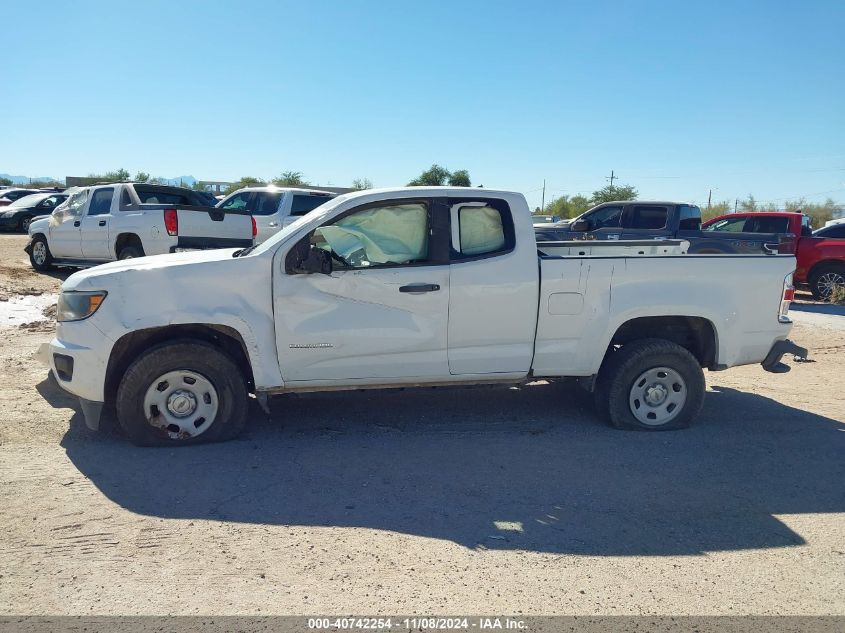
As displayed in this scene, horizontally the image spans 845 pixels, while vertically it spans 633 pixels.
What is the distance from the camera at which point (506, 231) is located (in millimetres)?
5484

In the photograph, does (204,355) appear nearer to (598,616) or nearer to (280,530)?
(280,530)

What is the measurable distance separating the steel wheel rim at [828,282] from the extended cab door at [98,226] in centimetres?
1437

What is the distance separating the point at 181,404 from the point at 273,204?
33.6 ft

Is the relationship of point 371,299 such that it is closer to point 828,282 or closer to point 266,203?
point 266,203

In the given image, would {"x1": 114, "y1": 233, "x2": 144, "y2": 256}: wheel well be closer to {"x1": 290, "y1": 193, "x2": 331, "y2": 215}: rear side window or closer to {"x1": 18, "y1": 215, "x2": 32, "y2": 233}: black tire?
{"x1": 290, "y1": 193, "x2": 331, "y2": 215}: rear side window

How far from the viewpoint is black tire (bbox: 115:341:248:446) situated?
193 inches

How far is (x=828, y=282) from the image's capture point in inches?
565

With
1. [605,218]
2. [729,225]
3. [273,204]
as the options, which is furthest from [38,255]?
[729,225]

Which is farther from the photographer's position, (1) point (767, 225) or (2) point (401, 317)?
(1) point (767, 225)

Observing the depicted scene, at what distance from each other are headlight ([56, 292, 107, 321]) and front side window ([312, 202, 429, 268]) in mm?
1650

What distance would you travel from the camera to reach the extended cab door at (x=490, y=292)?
5309 millimetres

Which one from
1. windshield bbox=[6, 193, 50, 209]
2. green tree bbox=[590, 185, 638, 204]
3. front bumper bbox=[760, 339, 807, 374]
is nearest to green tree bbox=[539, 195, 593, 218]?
green tree bbox=[590, 185, 638, 204]

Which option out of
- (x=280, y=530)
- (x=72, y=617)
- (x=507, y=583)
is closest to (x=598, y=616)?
(x=507, y=583)

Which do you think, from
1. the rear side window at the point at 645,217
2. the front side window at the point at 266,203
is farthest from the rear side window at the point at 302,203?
the rear side window at the point at 645,217
